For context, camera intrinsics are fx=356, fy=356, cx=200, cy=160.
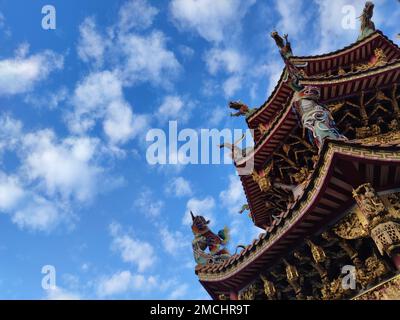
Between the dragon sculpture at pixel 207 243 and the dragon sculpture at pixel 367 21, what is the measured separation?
30.6 ft

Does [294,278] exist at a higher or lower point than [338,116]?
lower

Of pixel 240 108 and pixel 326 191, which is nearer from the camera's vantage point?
pixel 326 191

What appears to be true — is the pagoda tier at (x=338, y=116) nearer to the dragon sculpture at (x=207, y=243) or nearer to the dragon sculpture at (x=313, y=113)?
the dragon sculpture at (x=313, y=113)

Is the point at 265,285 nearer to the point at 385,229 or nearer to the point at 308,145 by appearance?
the point at 385,229

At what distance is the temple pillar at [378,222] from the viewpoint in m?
6.85

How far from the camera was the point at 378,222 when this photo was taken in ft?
23.2

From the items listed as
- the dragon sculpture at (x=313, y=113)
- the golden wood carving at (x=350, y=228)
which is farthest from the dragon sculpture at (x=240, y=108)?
the golden wood carving at (x=350, y=228)

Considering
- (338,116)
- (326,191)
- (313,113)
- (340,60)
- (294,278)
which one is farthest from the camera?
(340,60)

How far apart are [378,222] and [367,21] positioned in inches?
392

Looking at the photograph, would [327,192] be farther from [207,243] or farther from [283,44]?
[283,44]

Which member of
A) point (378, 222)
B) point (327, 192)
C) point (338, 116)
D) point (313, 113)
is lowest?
point (378, 222)

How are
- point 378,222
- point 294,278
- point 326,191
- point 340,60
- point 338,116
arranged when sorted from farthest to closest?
point 340,60 < point 338,116 < point 294,278 < point 326,191 < point 378,222

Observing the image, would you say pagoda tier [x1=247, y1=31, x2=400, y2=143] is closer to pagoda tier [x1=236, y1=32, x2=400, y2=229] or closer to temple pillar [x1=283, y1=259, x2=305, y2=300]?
pagoda tier [x1=236, y1=32, x2=400, y2=229]

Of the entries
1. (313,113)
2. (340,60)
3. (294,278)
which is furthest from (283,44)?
(294,278)
